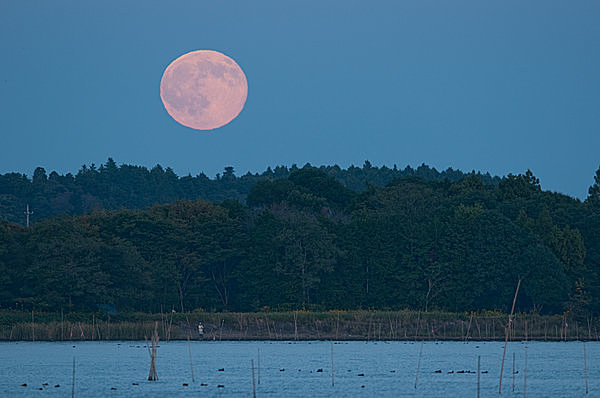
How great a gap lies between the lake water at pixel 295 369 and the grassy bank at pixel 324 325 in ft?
8.55

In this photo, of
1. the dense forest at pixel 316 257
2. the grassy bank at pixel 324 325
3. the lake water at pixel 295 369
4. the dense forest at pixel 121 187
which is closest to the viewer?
the lake water at pixel 295 369

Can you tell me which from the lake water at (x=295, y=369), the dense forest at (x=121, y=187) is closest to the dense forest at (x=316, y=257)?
the lake water at (x=295, y=369)

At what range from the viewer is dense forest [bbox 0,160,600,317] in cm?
7644

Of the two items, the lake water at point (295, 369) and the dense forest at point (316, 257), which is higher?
the dense forest at point (316, 257)

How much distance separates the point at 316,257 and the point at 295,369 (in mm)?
34932

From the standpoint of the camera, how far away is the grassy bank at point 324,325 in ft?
232

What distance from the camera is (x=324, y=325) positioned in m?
74.9

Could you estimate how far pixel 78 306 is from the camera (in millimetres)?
74375

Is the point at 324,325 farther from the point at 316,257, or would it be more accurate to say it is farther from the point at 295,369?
the point at 295,369

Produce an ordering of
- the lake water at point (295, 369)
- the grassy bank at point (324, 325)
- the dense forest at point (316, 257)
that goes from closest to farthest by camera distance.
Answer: the lake water at point (295, 369) → the grassy bank at point (324, 325) → the dense forest at point (316, 257)

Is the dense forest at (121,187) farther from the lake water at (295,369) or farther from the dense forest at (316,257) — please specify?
the lake water at (295,369)

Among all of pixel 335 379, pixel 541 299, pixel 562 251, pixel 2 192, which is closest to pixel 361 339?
pixel 541 299

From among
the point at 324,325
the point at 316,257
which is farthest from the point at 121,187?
the point at 324,325

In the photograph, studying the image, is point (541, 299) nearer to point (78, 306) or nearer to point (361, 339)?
point (361, 339)
